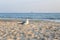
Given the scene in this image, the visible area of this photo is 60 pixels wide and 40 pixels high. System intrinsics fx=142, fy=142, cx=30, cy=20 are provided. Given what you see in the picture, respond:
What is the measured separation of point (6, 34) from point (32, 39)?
0.44 ft

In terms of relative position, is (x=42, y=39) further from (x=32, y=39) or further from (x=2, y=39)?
(x=2, y=39)

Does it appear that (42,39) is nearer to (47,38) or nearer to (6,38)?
(47,38)

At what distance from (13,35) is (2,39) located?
0.06 metres

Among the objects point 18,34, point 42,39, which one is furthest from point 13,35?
point 42,39

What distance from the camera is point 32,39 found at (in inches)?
22.2

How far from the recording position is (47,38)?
0.59m

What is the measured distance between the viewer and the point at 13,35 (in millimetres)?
613

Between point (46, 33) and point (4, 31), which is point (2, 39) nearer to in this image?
point (4, 31)

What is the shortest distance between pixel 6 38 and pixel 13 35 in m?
0.04

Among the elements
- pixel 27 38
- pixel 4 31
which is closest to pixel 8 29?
pixel 4 31

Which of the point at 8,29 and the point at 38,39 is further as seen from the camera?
the point at 8,29

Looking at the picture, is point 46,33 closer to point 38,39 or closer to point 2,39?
point 38,39

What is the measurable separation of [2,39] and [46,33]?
0.65 ft

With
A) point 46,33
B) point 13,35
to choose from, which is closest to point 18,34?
point 13,35
